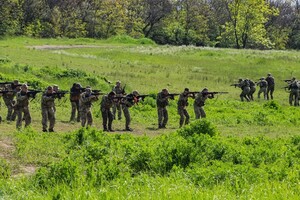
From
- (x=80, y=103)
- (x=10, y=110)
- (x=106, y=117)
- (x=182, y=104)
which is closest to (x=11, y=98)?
(x=10, y=110)

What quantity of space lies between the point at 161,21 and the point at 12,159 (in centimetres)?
7592

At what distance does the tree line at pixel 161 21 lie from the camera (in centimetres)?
7138

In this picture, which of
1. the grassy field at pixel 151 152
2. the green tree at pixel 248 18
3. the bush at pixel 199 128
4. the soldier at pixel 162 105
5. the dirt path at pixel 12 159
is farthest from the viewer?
the green tree at pixel 248 18

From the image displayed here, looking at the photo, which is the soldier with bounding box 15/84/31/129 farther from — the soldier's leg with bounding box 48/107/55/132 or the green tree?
the green tree

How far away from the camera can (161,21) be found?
8919 cm

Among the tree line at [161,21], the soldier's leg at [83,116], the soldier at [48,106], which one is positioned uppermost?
the tree line at [161,21]

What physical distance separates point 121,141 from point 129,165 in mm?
3231

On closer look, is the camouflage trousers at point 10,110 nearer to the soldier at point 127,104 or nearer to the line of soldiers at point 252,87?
the soldier at point 127,104

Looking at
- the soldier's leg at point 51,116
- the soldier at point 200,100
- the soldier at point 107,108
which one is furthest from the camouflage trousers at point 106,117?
the soldier at point 200,100

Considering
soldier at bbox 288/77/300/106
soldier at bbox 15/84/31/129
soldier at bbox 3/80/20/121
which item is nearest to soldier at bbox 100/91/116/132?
soldier at bbox 15/84/31/129

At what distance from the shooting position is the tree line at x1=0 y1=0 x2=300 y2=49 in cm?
7138

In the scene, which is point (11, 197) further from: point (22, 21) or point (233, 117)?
point (22, 21)

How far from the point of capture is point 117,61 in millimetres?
46750

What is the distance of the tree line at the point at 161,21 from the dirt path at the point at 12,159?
49828 mm
